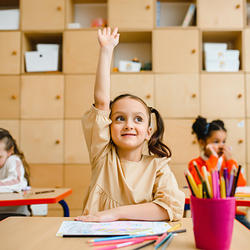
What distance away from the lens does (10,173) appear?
2.14 metres

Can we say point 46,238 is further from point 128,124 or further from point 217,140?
point 217,140

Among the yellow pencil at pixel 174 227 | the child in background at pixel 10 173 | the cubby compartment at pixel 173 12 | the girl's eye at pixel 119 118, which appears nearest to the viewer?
the yellow pencil at pixel 174 227

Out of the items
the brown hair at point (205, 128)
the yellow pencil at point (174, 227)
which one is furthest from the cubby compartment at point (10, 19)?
the yellow pencil at point (174, 227)

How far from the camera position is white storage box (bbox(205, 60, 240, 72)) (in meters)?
3.15

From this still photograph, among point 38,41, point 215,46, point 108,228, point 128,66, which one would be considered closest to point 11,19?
point 38,41

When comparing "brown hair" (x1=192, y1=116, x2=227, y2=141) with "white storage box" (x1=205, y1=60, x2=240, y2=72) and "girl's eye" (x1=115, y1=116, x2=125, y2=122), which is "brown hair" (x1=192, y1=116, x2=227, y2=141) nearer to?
"white storage box" (x1=205, y1=60, x2=240, y2=72)

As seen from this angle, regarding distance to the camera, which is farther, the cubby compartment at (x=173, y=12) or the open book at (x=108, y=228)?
the cubby compartment at (x=173, y=12)

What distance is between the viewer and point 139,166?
1.12 m

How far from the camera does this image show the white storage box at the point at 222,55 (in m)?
3.14

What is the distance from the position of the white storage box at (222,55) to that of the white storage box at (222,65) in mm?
33

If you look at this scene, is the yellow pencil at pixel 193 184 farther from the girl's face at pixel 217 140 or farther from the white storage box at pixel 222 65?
the white storage box at pixel 222 65

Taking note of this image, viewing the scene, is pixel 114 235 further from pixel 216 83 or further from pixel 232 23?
pixel 232 23

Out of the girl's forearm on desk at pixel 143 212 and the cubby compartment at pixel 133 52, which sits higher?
the cubby compartment at pixel 133 52

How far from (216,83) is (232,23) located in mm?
655
